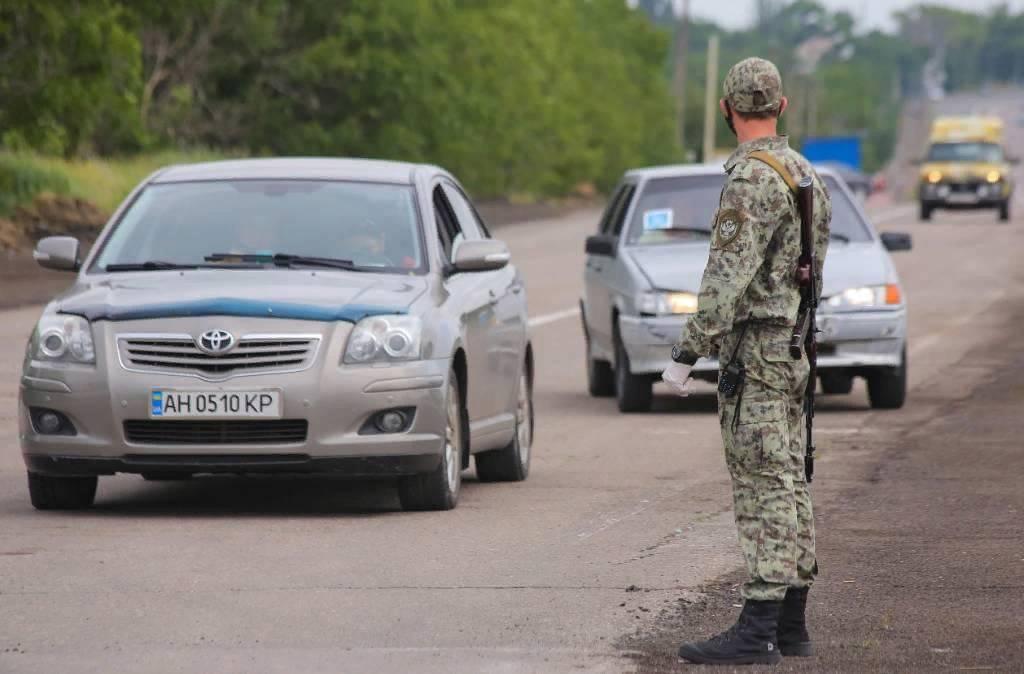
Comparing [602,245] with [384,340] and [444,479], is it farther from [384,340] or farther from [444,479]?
[384,340]

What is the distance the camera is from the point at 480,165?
69750 millimetres

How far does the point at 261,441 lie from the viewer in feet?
32.7

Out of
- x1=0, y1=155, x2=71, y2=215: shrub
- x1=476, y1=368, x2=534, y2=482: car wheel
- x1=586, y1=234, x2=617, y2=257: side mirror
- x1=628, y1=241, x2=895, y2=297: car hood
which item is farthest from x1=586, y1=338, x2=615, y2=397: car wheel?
x1=0, y1=155, x2=71, y2=215: shrub

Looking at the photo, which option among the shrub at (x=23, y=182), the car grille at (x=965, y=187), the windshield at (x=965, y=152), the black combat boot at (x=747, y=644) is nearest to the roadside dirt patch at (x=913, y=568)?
the black combat boot at (x=747, y=644)

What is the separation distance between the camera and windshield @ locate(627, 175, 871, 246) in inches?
648

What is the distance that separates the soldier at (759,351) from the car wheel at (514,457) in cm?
491

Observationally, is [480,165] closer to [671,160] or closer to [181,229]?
[671,160]

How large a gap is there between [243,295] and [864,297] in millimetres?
6441

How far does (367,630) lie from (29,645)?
0.99 metres

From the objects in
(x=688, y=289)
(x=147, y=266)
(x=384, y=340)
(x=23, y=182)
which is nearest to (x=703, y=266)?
(x=688, y=289)

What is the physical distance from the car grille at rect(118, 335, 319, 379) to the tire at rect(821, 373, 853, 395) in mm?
7083

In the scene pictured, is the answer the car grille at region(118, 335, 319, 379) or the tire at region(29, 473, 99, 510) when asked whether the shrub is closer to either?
the tire at region(29, 473, 99, 510)

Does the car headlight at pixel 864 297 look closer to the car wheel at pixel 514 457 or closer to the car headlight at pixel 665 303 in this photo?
the car headlight at pixel 665 303

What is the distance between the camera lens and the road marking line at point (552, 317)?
83.9 ft
